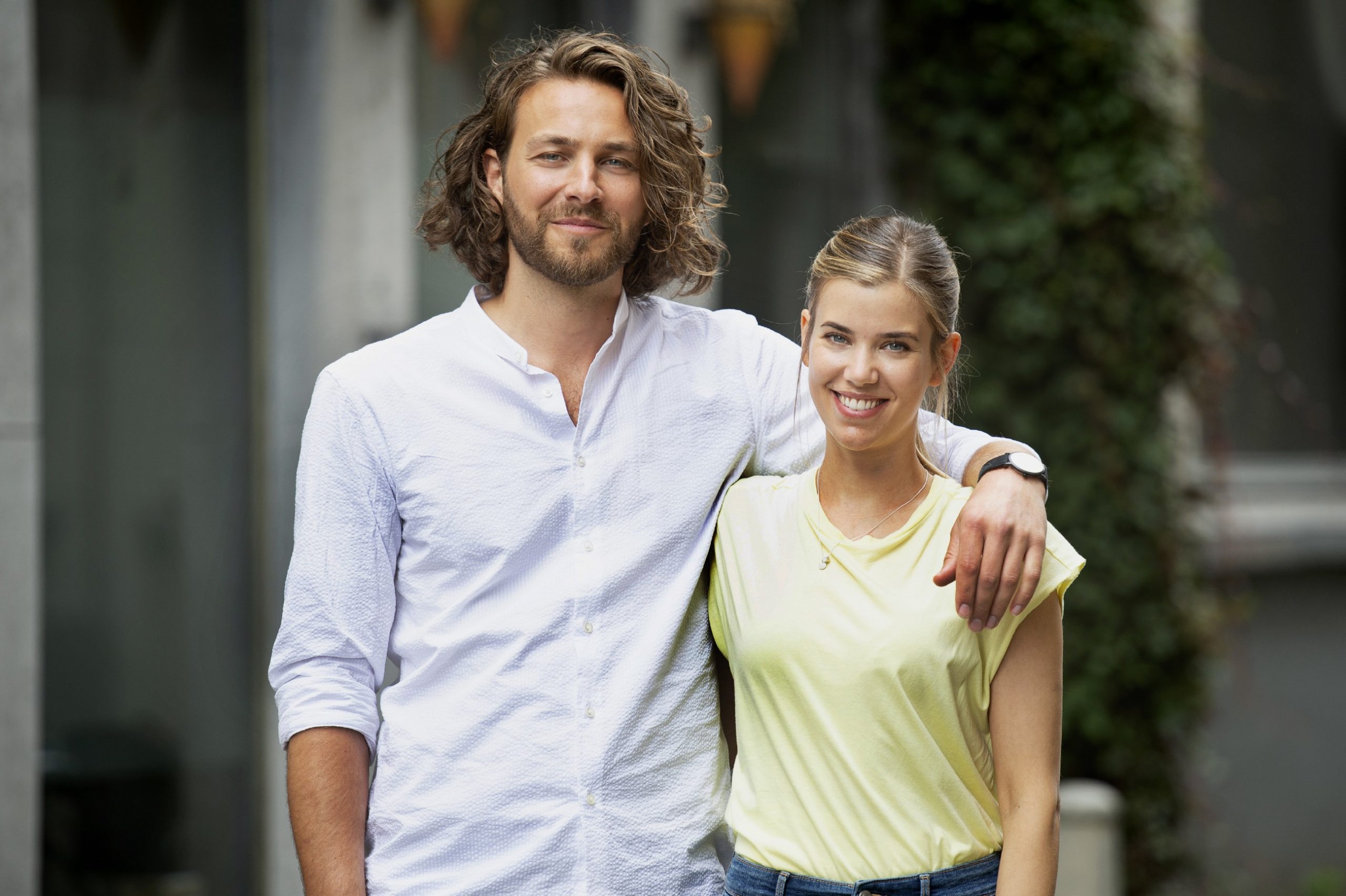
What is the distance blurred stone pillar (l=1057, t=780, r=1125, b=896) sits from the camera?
4215 mm

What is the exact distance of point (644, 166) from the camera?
6.86 ft

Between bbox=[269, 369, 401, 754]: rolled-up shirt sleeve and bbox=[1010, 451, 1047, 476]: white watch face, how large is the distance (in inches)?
34.5

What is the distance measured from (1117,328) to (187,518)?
10.4ft

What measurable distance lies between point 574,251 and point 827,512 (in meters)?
0.53

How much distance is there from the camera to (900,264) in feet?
6.06

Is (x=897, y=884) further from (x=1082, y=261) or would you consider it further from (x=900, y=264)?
(x=1082, y=261)

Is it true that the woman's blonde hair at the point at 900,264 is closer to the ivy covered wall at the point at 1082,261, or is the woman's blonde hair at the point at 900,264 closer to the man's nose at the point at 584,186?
the man's nose at the point at 584,186

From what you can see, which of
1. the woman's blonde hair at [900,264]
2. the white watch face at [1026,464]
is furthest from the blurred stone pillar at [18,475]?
the white watch face at [1026,464]

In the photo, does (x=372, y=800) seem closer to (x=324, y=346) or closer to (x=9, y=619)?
(x=9, y=619)

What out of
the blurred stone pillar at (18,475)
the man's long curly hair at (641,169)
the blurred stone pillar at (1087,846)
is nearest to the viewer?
the man's long curly hair at (641,169)

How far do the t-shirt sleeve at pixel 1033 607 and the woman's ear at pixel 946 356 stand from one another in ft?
0.94

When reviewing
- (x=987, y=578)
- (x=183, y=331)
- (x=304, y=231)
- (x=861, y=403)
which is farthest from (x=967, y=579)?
(x=183, y=331)

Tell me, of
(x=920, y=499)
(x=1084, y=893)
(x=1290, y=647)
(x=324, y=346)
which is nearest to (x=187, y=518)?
(x=324, y=346)

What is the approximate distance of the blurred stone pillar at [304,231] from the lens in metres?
3.87
